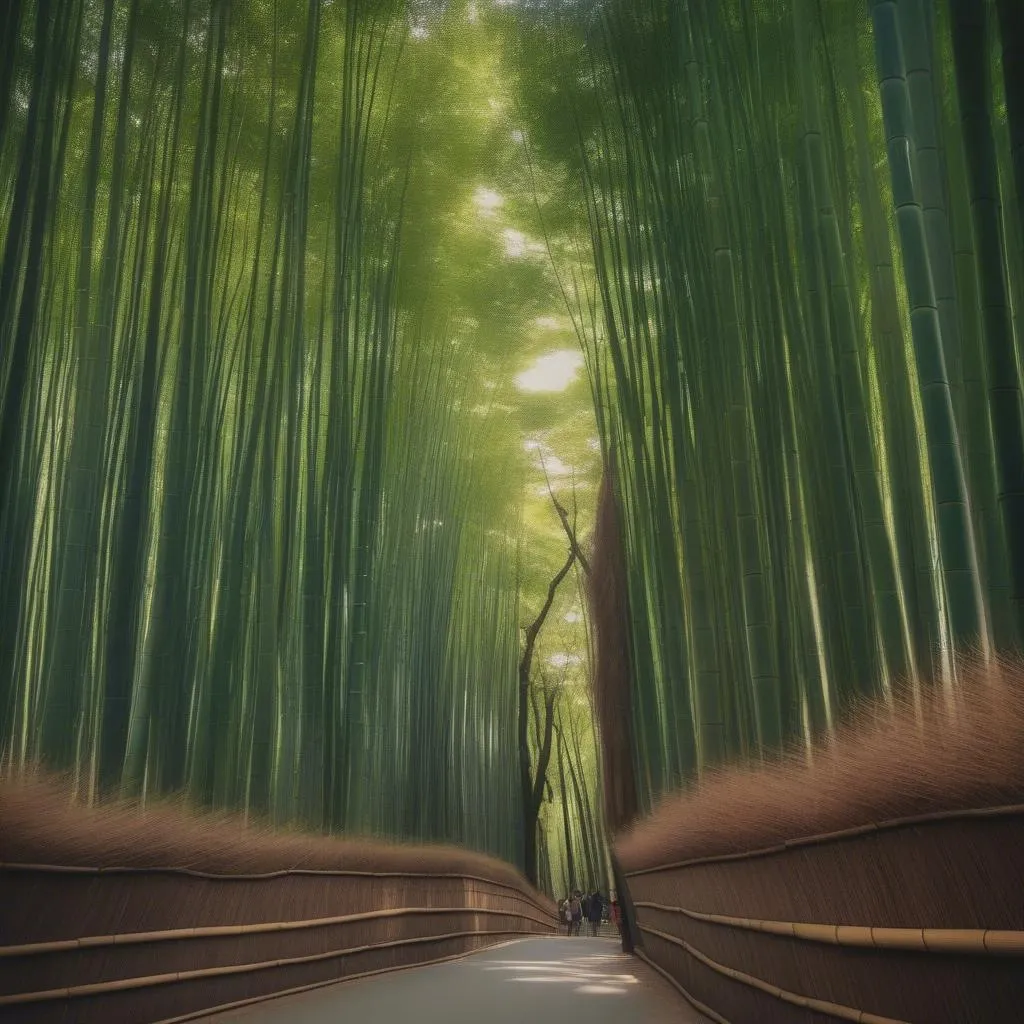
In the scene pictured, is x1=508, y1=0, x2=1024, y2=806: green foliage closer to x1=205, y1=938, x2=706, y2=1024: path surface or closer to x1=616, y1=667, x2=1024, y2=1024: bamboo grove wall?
x1=616, y1=667, x2=1024, y2=1024: bamboo grove wall

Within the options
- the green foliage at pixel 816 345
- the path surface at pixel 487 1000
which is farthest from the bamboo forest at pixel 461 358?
the path surface at pixel 487 1000

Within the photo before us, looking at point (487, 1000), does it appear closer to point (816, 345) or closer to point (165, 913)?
point (165, 913)

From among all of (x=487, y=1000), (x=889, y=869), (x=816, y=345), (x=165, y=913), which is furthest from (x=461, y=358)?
(x=889, y=869)

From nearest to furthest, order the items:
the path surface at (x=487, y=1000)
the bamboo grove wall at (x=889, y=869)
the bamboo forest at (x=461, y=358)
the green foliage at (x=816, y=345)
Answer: the bamboo grove wall at (x=889, y=869)
the green foliage at (x=816, y=345)
the bamboo forest at (x=461, y=358)
the path surface at (x=487, y=1000)

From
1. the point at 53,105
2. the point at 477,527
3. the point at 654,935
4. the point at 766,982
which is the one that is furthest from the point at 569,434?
the point at 766,982

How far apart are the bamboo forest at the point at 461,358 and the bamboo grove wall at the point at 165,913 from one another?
21cm

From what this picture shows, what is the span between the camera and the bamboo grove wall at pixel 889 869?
981 millimetres

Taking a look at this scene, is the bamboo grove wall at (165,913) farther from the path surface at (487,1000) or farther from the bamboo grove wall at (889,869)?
the bamboo grove wall at (889,869)

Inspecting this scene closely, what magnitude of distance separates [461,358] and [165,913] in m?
4.95

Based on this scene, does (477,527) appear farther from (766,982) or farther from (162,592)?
(766,982)

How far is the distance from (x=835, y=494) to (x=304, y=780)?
8.83 ft

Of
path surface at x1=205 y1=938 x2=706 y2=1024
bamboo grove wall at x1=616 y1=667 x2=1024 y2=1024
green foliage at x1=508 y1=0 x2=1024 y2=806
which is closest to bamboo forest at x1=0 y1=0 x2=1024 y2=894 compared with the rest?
green foliage at x1=508 y1=0 x2=1024 y2=806

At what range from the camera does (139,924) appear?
7.29 feet

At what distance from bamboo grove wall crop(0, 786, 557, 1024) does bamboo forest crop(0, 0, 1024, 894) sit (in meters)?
0.21
